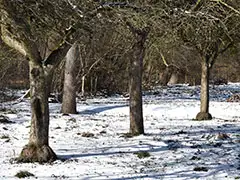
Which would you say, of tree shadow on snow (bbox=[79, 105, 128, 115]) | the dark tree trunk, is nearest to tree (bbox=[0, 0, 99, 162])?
the dark tree trunk

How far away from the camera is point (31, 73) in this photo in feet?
25.8

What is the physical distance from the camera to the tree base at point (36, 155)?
7648 millimetres

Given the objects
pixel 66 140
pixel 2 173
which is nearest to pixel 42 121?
pixel 2 173

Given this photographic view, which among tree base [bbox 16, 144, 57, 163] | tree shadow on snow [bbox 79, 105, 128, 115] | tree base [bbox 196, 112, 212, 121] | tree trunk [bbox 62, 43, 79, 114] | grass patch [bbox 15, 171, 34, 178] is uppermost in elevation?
tree trunk [bbox 62, 43, 79, 114]

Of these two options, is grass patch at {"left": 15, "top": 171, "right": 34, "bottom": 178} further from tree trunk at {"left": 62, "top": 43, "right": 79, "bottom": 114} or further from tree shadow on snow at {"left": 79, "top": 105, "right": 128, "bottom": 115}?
tree shadow on snow at {"left": 79, "top": 105, "right": 128, "bottom": 115}

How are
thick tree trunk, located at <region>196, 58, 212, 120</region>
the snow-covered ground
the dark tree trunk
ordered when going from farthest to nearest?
thick tree trunk, located at <region>196, 58, 212, 120</region> < the dark tree trunk < the snow-covered ground

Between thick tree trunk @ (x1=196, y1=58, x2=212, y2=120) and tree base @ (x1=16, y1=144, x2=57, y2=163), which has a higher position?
thick tree trunk @ (x1=196, y1=58, x2=212, y2=120)

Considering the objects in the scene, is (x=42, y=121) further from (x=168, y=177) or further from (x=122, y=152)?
(x=168, y=177)

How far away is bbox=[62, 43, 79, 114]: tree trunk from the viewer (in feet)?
51.1

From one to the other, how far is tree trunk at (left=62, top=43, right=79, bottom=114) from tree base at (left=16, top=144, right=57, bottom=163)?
795cm

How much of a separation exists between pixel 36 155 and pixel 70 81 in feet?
27.2

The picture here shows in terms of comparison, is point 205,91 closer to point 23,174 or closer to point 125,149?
point 125,149

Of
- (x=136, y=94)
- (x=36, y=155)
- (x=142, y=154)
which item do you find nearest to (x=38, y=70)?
(x=36, y=155)

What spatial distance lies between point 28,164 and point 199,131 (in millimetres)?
5211
